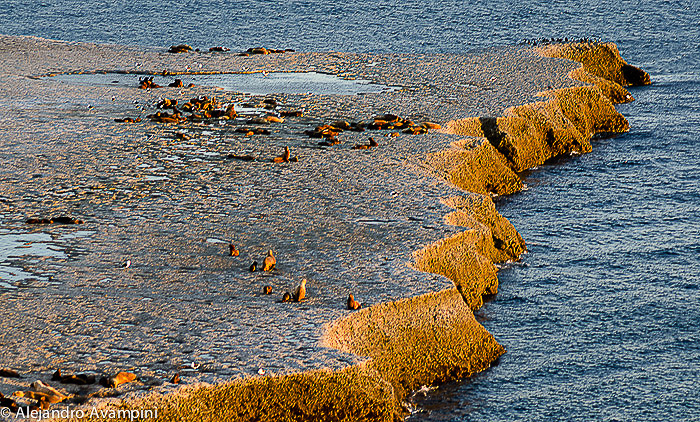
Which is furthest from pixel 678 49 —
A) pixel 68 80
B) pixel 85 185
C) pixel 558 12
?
pixel 85 185

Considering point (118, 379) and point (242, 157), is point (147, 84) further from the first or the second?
point (118, 379)

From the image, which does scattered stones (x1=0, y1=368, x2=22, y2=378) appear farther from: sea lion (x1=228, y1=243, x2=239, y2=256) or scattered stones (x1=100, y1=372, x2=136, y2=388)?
sea lion (x1=228, y1=243, x2=239, y2=256)

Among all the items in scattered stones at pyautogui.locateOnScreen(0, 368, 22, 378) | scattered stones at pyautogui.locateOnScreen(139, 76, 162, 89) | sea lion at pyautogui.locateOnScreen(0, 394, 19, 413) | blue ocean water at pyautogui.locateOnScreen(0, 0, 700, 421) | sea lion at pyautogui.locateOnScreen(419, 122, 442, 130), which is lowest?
blue ocean water at pyautogui.locateOnScreen(0, 0, 700, 421)

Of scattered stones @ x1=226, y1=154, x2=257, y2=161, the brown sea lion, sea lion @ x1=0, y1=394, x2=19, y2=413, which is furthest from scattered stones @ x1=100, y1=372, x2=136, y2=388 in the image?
scattered stones @ x1=226, y1=154, x2=257, y2=161

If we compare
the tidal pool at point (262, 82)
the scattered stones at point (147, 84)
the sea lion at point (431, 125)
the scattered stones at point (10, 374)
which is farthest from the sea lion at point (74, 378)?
the scattered stones at point (147, 84)

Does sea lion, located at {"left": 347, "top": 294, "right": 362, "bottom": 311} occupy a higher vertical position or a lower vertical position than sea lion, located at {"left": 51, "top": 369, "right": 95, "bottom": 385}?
higher

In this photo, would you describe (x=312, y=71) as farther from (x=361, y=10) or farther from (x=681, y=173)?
(x=361, y=10)

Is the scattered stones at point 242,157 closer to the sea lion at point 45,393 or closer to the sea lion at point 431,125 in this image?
the sea lion at point 431,125
